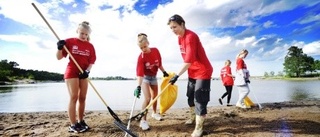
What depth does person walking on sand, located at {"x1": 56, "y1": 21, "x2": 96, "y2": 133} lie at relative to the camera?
4422mm

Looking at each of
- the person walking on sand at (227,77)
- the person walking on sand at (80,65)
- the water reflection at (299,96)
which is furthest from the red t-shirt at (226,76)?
the person walking on sand at (80,65)

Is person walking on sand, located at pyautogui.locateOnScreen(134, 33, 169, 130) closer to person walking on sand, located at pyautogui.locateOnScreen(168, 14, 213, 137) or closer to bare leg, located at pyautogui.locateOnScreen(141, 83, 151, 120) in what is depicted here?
bare leg, located at pyautogui.locateOnScreen(141, 83, 151, 120)

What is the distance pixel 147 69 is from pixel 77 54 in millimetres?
1516

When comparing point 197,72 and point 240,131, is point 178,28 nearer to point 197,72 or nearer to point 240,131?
point 197,72

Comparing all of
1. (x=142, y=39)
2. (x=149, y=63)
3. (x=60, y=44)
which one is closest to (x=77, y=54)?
(x=60, y=44)

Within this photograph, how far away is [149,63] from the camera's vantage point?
513 cm

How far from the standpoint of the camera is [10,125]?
5590mm

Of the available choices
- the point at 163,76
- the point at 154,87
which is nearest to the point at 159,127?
the point at 154,87

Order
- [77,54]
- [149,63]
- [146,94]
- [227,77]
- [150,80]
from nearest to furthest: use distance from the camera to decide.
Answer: [77,54] → [146,94] → [149,63] → [150,80] → [227,77]

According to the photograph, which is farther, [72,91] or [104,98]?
[104,98]

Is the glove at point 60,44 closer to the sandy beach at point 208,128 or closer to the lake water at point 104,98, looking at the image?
the sandy beach at point 208,128

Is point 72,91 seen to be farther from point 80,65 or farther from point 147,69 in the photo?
point 147,69

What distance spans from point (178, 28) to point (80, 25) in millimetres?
1896

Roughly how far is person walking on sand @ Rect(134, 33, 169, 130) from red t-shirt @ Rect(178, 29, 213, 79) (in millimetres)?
932
